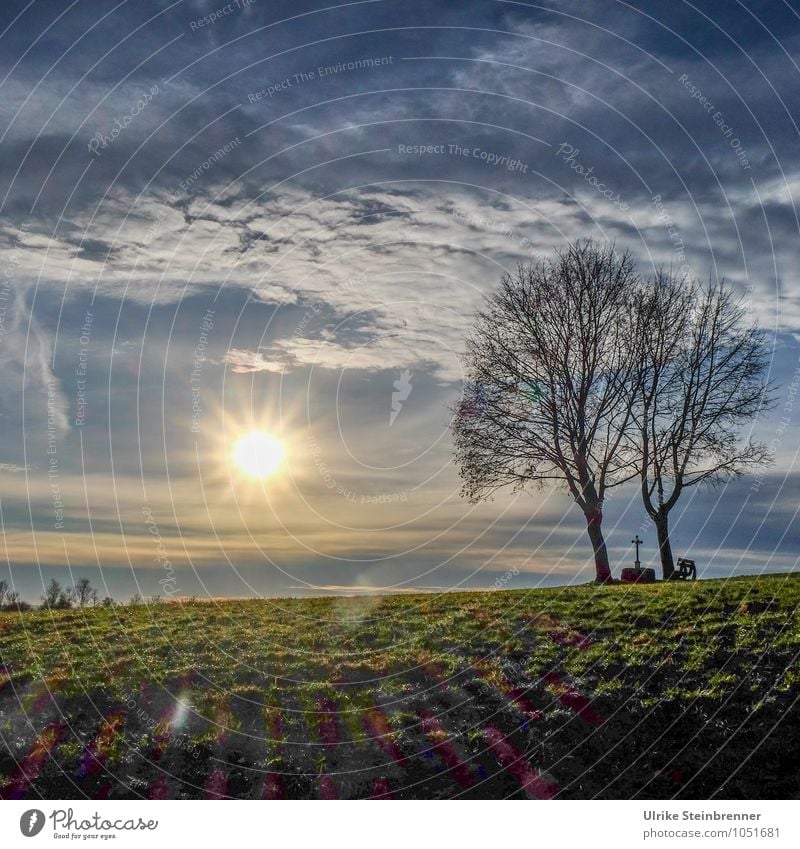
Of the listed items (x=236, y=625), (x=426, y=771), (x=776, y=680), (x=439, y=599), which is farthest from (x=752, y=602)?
(x=236, y=625)

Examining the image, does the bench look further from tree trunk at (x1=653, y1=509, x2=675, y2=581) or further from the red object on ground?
the red object on ground

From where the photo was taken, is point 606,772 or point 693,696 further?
point 693,696

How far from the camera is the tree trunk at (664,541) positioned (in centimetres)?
3462

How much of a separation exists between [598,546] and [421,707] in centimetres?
1752

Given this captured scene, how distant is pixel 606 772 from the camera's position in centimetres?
1434

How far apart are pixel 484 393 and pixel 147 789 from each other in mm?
23115

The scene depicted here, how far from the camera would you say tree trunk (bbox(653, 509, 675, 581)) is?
34.6m

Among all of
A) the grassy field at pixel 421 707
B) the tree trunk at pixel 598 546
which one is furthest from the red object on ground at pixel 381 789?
the tree trunk at pixel 598 546

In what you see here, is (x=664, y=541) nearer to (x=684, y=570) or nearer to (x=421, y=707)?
(x=684, y=570)

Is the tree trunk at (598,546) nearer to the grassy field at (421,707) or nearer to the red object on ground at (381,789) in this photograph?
the grassy field at (421,707)

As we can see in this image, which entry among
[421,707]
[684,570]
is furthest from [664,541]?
[421,707]

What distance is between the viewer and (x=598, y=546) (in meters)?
32.8

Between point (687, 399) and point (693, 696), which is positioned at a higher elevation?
point (687, 399)

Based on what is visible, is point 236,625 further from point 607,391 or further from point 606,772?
point 607,391
